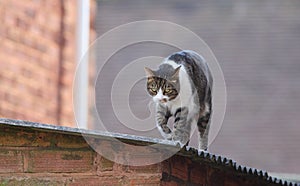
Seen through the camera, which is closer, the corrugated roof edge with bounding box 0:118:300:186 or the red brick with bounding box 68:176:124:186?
the corrugated roof edge with bounding box 0:118:300:186

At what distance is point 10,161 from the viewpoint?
3439mm

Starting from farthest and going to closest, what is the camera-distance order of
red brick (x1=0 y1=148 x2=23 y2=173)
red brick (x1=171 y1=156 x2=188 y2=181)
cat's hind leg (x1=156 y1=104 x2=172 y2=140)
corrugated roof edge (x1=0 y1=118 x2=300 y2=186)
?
1. cat's hind leg (x1=156 y1=104 x2=172 y2=140)
2. red brick (x1=171 y1=156 x2=188 y2=181)
3. red brick (x1=0 y1=148 x2=23 y2=173)
4. corrugated roof edge (x1=0 y1=118 x2=300 y2=186)

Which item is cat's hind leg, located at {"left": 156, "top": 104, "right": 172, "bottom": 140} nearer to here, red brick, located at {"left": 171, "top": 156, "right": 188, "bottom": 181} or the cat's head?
the cat's head

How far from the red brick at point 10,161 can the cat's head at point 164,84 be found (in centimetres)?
130

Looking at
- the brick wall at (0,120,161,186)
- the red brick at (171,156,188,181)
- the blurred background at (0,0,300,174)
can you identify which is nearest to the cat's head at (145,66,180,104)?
the red brick at (171,156,188,181)

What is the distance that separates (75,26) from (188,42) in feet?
5.14

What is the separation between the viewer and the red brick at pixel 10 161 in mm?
3432

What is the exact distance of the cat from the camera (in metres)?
4.64

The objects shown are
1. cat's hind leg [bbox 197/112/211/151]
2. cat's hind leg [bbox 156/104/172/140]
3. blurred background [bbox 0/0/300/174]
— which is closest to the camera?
cat's hind leg [bbox 156/104/172/140]

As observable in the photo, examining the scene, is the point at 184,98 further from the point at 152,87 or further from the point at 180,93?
the point at 152,87

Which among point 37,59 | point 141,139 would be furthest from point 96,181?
point 37,59

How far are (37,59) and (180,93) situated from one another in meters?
1.85

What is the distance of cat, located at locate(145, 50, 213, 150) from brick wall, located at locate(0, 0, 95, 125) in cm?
135

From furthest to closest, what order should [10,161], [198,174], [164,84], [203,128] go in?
[203,128] → [164,84] → [198,174] → [10,161]
